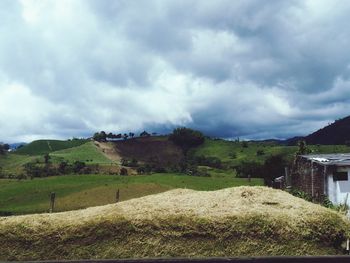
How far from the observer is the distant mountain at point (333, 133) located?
593 ft

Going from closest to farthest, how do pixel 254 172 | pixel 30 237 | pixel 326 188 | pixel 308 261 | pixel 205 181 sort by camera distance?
pixel 308 261, pixel 30 237, pixel 326 188, pixel 205 181, pixel 254 172

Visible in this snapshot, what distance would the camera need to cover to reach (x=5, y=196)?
62375mm

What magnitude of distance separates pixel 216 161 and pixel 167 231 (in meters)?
122

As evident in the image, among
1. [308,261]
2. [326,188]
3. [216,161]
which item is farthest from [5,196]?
[216,161]

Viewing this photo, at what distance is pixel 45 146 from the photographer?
19175cm

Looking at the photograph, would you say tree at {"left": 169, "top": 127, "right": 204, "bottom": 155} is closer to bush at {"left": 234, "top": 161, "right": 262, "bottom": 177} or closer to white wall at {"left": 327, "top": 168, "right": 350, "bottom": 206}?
bush at {"left": 234, "top": 161, "right": 262, "bottom": 177}

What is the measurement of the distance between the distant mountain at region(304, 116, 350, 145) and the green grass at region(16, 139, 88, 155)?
292 ft

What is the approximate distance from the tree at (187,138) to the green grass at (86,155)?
1037 inches

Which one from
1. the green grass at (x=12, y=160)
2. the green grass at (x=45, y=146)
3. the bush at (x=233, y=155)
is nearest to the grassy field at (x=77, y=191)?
the bush at (x=233, y=155)

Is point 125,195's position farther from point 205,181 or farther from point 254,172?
point 254,172

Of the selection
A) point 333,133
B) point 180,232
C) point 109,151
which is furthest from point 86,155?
point 180,232

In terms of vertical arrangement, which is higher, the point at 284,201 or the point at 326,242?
the point at 284,201

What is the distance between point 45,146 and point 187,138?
63.0m

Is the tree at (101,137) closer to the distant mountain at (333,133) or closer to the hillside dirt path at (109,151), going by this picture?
the hillside dirt path at (109,151)
